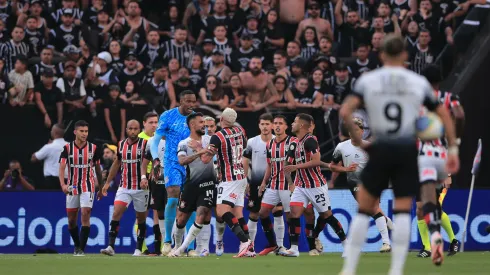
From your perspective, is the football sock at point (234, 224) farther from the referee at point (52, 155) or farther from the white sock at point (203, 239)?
the referee at point (52, 155)

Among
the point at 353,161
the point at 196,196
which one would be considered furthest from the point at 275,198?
the point at 196,196

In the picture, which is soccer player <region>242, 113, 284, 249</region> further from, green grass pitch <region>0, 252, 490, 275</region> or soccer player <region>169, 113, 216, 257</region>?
green grass pitch <region>0, 252, 490, 275</region>

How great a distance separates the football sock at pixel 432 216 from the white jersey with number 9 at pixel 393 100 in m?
3.23

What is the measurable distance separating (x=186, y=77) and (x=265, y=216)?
4957mm

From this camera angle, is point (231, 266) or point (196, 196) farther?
point (196, 196)

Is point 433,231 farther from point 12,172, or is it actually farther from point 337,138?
point 12,172

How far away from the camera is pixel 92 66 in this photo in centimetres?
2344

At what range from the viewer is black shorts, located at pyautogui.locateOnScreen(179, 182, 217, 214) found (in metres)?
17.5

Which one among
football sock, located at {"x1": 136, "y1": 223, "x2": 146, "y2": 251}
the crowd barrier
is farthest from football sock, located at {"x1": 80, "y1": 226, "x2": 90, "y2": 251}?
the crowd barrier

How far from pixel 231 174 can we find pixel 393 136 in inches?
290

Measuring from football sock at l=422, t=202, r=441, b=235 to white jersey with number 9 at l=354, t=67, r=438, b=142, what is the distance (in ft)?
10.6

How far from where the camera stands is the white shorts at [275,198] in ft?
61.1

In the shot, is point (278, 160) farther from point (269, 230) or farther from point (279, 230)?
point (279, 230)

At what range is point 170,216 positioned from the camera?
59.7 feet
